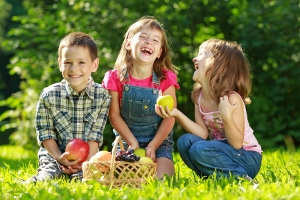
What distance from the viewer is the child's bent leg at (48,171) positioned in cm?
422

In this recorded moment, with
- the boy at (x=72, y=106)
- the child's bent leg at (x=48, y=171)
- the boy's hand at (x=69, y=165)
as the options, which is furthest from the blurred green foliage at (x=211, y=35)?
the boy's hand at (x=69, y=165)

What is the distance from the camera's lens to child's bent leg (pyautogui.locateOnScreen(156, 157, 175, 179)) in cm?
455

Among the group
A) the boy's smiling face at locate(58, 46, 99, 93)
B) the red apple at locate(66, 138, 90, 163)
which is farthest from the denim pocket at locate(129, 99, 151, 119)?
the red apple at locate(66, 138, 90, 163)

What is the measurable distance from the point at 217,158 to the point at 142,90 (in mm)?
1029

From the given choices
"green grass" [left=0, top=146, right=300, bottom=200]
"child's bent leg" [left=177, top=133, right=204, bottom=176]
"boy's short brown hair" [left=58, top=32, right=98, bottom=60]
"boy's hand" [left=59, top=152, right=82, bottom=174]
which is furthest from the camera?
"boy's short brown hair" [left=58, top=32, right=98, bottom=60]

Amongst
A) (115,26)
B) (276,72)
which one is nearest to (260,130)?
(276,72)

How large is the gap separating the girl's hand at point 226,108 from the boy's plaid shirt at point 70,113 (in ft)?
3.68

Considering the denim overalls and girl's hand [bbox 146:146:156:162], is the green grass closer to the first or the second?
girl's hand [bbox 146:146:156:162]

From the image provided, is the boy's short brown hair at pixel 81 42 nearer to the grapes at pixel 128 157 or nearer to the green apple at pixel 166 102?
the green apple at pixel 166 102

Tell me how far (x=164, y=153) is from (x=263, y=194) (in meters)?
1.80

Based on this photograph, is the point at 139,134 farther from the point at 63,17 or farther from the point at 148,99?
the point at 63,17

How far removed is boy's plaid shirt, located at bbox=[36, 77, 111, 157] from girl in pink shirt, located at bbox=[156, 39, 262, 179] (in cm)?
81

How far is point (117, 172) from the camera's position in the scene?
12.4 ft

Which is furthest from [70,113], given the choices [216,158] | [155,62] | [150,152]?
[216,158]
